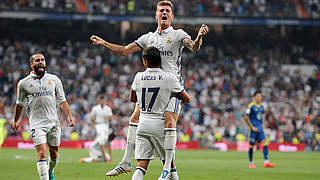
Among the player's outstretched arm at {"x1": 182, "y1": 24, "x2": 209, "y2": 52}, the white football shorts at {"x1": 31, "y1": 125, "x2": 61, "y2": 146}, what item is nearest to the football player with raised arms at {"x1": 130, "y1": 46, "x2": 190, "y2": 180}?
the player's outstretched arm at {"x1": 182, "y1": 24, "x2": 209, "y2": 52}

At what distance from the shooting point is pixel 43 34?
146ft

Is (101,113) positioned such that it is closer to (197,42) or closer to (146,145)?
(197,42)

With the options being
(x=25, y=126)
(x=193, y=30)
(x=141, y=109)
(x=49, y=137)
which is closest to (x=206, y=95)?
(x=193, y=30)

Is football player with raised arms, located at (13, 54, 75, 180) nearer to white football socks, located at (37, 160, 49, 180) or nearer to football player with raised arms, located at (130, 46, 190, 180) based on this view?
white football socks, located at (37, 160, 49, 180)

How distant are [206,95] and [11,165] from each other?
21363 millimetres

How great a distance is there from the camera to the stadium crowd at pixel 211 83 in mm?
36688

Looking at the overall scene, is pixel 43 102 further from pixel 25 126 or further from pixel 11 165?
pixel 25 126

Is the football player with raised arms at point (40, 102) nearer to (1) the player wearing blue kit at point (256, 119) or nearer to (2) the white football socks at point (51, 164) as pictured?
→ (2) the white football socks at point (51, 164)

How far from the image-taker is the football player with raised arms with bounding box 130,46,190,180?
31.4 ft

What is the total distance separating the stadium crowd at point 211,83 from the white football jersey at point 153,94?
84.4 feet

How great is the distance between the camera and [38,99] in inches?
488

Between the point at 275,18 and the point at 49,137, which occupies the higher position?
the point at 275,18

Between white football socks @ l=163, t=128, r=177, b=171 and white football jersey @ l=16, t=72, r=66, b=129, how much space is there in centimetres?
341

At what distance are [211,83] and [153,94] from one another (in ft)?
103
